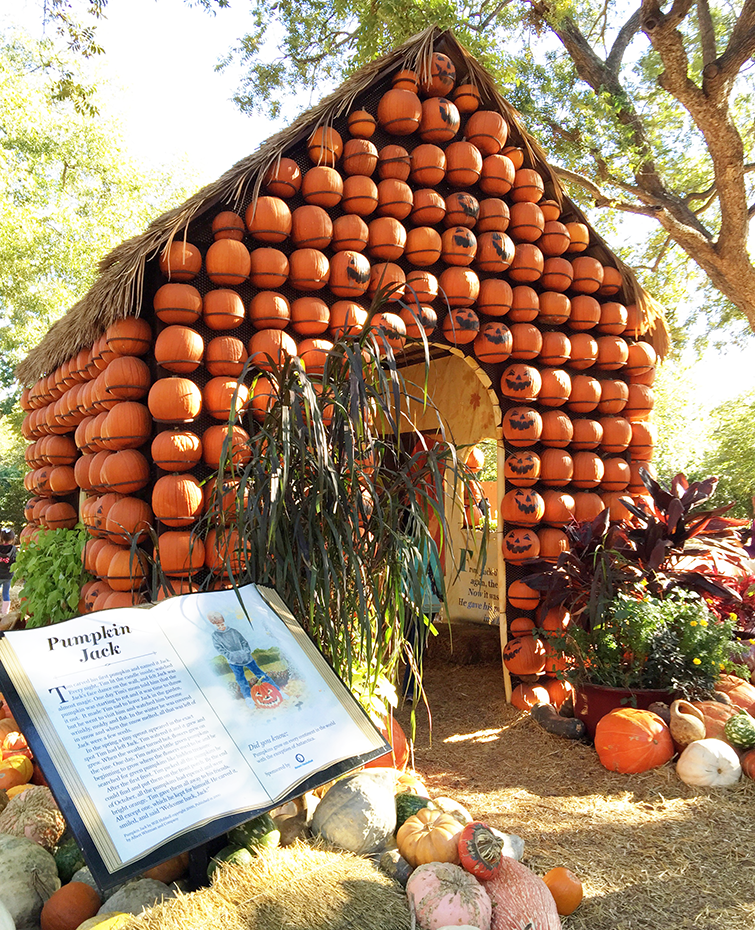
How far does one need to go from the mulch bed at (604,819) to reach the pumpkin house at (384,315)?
625 millimetres

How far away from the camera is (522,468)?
4.56 metres

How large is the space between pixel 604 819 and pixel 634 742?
535 millimetres

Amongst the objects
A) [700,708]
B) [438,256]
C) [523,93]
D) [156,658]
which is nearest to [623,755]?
[700,708]

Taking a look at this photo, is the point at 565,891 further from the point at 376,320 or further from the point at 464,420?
the point at 464,420

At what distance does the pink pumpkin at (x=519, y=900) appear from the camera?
6.45 ft

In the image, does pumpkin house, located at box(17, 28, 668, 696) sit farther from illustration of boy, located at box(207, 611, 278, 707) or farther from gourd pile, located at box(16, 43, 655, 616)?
illustration of boy, located at box(207, 611, 278, 707)

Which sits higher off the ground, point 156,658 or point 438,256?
point 438,256

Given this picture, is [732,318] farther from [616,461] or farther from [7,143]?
[7,143]

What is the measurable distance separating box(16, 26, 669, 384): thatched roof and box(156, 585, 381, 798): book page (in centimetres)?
183

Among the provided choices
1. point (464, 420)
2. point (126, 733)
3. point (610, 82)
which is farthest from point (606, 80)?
point (126, 733)

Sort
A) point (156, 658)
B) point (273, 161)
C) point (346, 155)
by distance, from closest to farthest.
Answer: point (156, 658), point (273, 161), point (346, 155)

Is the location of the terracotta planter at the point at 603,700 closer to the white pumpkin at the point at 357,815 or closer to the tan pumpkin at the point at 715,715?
the tan pumpkin at the point at 715,715

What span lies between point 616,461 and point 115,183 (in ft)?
43.9

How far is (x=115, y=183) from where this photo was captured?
14.8 metres
